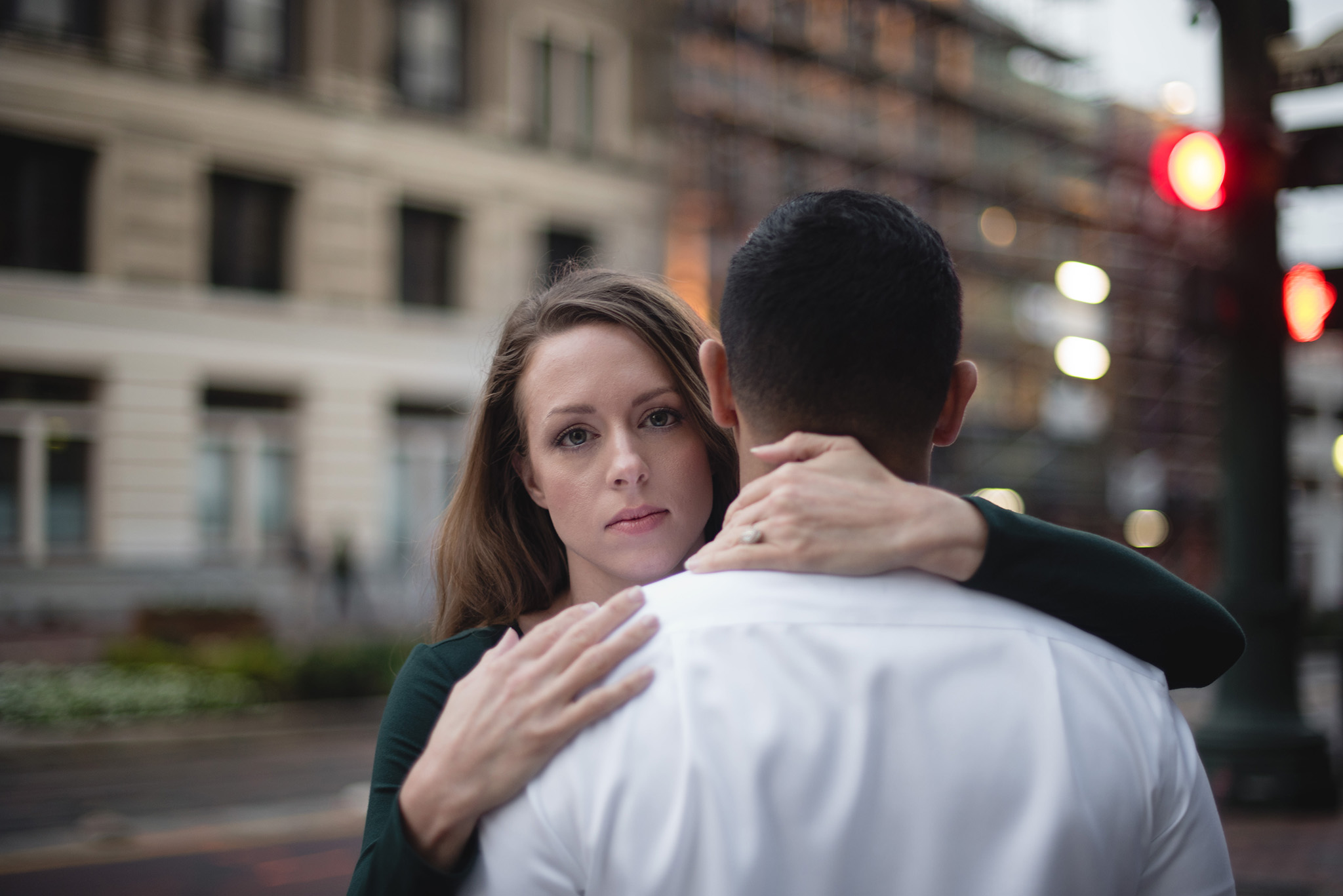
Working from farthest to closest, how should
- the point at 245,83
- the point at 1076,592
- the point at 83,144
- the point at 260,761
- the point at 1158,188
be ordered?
1. the point at 245,83
2. the point at 83,144
3. the point at 260,761
4. the point at 1158,188
5. the point at 1076,592

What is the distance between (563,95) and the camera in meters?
24.8

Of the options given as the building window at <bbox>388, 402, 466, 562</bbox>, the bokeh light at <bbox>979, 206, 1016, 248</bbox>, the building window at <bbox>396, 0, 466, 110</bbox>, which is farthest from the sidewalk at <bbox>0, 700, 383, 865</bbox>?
the bokeh light at <bbox>979, 206, 1016, 248</bbox>

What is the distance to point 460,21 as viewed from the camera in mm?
23578

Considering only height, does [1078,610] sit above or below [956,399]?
below

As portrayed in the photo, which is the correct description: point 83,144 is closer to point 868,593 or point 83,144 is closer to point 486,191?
point 486,191

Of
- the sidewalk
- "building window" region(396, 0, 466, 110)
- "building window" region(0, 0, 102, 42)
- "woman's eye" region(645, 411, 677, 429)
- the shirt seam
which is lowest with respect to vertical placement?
the sidewalk

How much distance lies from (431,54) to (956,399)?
23.6m

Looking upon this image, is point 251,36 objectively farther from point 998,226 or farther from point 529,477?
point 529,477

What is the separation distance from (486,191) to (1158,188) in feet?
61.7

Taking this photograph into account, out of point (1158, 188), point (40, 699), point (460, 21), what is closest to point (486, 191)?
point (460, 21)

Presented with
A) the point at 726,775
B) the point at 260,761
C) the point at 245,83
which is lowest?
the point at 260,761

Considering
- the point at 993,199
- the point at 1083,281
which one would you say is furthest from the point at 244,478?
the point at 993,199

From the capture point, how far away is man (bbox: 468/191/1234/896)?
4.30 ft

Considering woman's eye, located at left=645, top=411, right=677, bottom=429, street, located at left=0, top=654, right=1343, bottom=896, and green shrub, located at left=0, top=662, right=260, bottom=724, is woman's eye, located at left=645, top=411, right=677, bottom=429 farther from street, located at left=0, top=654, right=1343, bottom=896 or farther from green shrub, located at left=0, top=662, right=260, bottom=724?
green shrub, located at left=0, top=662, right=260, bottom=724
